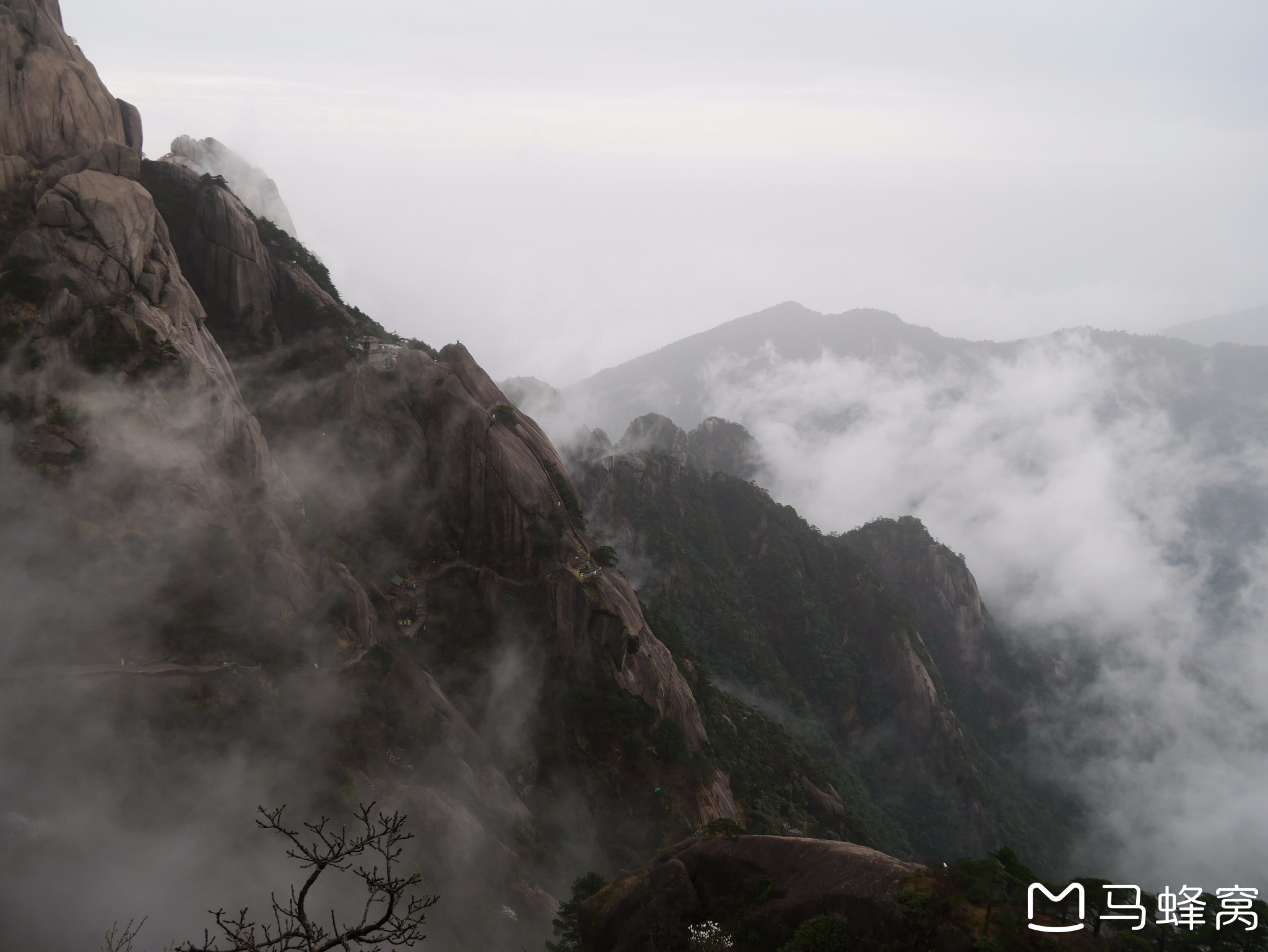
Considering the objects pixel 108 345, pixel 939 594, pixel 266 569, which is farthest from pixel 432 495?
pixel 939 594

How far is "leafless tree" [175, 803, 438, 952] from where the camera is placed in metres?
11.0

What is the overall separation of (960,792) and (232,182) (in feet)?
446

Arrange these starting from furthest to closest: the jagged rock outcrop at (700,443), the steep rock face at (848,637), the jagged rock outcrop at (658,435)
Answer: the jagged rock outcrop at (700,443) → the jagged rock outcrop at (658,435) → the steep rock face at (848,637)

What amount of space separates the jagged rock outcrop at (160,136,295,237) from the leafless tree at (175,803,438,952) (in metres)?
71.7

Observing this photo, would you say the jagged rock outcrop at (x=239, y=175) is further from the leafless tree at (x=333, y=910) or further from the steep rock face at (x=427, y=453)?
the leafless tree at (x=333, y=910)

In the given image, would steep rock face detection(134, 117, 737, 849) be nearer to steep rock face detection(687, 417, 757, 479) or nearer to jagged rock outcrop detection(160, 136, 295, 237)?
jagged rock outcrop detection(160, 136, 295, 237)

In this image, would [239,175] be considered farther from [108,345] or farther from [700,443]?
[700,443]

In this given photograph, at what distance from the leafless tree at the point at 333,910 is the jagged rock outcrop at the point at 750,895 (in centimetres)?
894

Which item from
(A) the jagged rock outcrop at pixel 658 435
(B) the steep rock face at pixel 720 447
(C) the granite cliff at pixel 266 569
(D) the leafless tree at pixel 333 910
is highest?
(B) the steep rock face at pixel 720 447

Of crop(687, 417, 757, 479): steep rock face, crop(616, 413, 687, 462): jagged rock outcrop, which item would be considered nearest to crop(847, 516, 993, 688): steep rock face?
crop(687, 417, 757, 479): steep rock face

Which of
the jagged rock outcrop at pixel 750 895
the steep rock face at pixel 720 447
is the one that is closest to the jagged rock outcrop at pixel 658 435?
the steep rock face at pixel 720 447

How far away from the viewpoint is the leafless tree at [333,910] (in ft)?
36.1

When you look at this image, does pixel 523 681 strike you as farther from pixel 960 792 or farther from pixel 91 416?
pixel 960 792

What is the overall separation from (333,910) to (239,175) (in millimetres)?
97384
